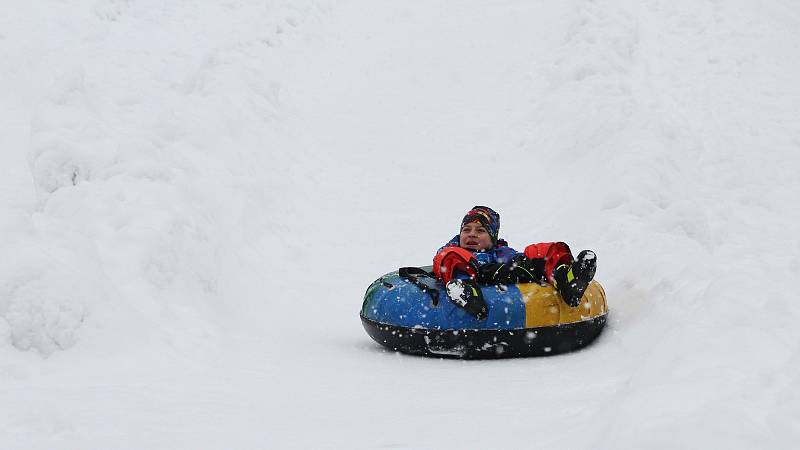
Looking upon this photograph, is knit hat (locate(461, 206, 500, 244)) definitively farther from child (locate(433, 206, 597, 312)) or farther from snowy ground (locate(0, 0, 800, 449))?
snowy ground (locate(0, 0, 800, 449))

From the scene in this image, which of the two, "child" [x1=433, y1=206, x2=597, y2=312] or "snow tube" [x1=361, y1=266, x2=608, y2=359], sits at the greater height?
"child" [x1=433, y1=206, x2=597, y2=312]

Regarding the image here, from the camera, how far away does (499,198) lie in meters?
10.1

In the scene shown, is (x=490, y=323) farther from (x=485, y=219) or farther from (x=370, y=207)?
(x=370, y=207)

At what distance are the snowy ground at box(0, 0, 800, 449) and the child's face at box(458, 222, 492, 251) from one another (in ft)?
3.78

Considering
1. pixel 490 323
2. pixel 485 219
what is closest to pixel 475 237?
pixel 485 219

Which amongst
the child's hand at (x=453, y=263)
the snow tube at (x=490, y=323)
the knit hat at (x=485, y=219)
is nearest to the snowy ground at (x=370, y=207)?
the snow tube at (x=490, y=323)

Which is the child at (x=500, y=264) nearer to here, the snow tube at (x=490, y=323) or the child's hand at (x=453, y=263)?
the child's hand at (x=453, y=263)

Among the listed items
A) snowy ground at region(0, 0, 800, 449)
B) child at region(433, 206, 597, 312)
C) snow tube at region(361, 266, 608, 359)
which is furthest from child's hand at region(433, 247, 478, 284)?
snowy ground at region(0, 0, 800, 449)

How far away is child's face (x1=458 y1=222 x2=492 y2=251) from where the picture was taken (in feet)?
20.3

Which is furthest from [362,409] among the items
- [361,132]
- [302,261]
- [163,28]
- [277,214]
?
[163,28]

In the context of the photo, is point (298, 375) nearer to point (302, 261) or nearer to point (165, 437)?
point (165, 437)

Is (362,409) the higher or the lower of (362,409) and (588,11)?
the lower

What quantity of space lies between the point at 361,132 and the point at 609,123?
4.09m

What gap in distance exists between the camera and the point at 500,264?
18.7 ft
